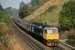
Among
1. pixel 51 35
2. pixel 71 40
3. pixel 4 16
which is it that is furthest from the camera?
pixel 51 35

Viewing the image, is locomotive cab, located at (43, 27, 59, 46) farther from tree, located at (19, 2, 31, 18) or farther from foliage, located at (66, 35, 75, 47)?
tree, located at (19, 2, 31, 18)

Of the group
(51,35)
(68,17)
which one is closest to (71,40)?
(51,35)

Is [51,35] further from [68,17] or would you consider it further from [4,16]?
[4,16]

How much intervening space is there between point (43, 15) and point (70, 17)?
265 cm

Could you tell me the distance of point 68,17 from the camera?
21.2 meters

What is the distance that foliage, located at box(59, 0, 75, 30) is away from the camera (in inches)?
822

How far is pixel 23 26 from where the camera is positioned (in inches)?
1142

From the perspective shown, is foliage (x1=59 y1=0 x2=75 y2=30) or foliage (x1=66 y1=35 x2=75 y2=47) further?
foliage (x1=59 y1=0 x2=75 y2=30)

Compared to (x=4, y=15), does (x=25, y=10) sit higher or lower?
higher

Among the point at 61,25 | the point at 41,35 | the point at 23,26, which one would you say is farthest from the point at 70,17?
the point at 23,26

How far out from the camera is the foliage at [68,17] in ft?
68.5

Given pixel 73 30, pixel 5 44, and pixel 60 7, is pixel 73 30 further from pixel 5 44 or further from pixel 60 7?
pixel 5 44

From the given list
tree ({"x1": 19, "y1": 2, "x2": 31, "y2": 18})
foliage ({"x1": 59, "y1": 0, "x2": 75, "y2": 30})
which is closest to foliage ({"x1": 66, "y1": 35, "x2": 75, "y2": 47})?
foliage ({"x1": 59, "y1": 0, "x2": 75, "y2": 30})

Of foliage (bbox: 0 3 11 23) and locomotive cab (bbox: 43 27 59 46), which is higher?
foliage (bbox: 0 3 11 23)
